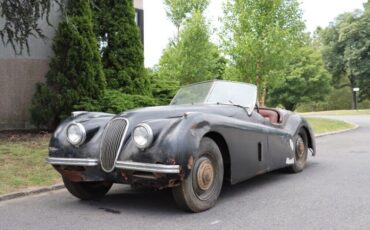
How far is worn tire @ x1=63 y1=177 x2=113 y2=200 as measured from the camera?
5.97 m

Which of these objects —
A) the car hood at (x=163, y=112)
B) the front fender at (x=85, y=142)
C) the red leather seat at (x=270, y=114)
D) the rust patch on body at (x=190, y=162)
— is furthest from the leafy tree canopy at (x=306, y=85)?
the rust patch on body at (x=190, y=162)

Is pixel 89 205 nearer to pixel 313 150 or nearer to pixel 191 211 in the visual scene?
pixel 191 211

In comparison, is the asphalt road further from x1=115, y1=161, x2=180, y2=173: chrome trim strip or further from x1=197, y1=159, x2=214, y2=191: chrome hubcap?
x1=115, y1=161, x2=180, y2=173: chrome trim strip

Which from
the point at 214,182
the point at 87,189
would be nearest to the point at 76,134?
the point at 87,189

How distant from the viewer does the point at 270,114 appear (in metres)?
7.82

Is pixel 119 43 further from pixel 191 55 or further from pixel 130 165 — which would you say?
pixel 191 55

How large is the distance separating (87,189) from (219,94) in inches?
94.3

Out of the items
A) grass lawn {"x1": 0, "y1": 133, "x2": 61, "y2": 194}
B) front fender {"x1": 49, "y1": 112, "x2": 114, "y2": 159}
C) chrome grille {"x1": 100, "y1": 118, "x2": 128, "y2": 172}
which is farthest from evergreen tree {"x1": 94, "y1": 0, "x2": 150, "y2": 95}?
chrome grille {"x1": 100, "y1": 118, "x2": 128, "y2": 172}

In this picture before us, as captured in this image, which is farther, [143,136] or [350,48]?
[350,48]

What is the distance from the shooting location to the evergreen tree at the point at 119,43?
13578mm

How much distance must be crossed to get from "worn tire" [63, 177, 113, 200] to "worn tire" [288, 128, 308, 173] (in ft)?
10.8

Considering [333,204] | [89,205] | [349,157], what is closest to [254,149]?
[333,204]

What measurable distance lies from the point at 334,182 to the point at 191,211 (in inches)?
113

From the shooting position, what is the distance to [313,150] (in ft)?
28.1
